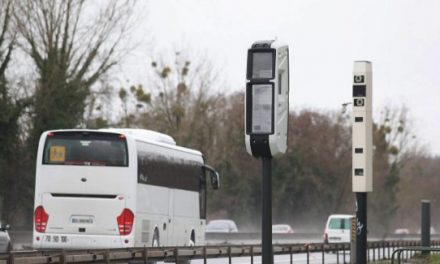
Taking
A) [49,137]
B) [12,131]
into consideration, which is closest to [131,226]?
[49,137]

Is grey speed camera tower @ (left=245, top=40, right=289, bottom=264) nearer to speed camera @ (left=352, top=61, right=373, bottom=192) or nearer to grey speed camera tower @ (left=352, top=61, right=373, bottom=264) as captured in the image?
grey speed camera tower @ (left=352, top=61, right=373, bottom=264)

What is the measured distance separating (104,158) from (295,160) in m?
75.5

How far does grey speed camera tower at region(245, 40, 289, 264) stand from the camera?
1459cm

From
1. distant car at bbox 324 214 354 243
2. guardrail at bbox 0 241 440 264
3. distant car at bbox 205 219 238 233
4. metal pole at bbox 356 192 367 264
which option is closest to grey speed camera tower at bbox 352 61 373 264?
metal pole at bbox 356 192 367 264

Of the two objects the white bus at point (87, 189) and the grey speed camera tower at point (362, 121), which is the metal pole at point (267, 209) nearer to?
the grey speed camera tower at point (362, 121)

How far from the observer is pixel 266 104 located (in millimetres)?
14625

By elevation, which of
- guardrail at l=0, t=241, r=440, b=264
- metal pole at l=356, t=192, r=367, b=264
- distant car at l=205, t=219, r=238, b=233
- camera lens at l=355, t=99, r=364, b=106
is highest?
camera lens at l=355, t=99, r=364, b=106

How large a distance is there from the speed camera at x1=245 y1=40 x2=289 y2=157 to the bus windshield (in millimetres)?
19184

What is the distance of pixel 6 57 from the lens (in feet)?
218

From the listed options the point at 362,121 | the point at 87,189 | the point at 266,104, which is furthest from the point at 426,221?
the point at 266,104

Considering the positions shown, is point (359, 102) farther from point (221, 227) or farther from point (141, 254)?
point (221, 227)

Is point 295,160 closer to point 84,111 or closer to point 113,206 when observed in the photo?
point 84,111

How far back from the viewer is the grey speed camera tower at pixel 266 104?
14586 mm

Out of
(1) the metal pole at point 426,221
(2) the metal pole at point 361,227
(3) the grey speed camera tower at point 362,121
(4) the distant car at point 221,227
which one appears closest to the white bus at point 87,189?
(3) the grey speed camera tower at point 362,121
